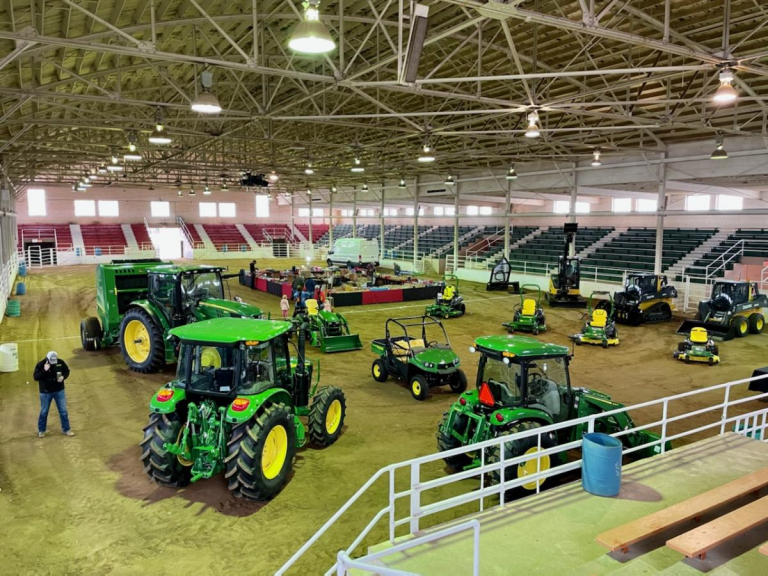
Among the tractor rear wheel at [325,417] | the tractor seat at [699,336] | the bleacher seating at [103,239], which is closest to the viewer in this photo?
the tractor rear wheel at [325,417]

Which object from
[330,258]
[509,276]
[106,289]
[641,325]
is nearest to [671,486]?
[106,289]

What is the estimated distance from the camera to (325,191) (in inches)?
1860

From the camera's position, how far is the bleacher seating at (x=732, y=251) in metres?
21.8

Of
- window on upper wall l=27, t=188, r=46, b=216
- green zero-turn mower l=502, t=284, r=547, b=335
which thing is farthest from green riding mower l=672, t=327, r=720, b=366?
window on upper wall l=27, t=188, r=46, b=216

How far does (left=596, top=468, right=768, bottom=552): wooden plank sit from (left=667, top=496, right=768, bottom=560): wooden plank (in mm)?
119

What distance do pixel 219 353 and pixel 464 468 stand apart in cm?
324

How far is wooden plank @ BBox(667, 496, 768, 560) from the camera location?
12.6ft

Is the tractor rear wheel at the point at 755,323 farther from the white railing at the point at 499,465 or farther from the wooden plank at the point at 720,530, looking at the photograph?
the wooden plank at the point at 720,530

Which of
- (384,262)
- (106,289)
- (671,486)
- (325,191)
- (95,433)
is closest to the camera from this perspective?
(671,486)

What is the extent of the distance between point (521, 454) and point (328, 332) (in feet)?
26.0

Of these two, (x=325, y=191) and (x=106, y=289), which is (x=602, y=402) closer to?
(x=106, y=289)

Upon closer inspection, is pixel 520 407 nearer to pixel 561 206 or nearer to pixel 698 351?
pixel 698 351

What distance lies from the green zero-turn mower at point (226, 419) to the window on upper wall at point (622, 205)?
100 ft

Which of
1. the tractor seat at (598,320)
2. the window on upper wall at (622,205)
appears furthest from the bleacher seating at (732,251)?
the tractor seat at (598,320)
